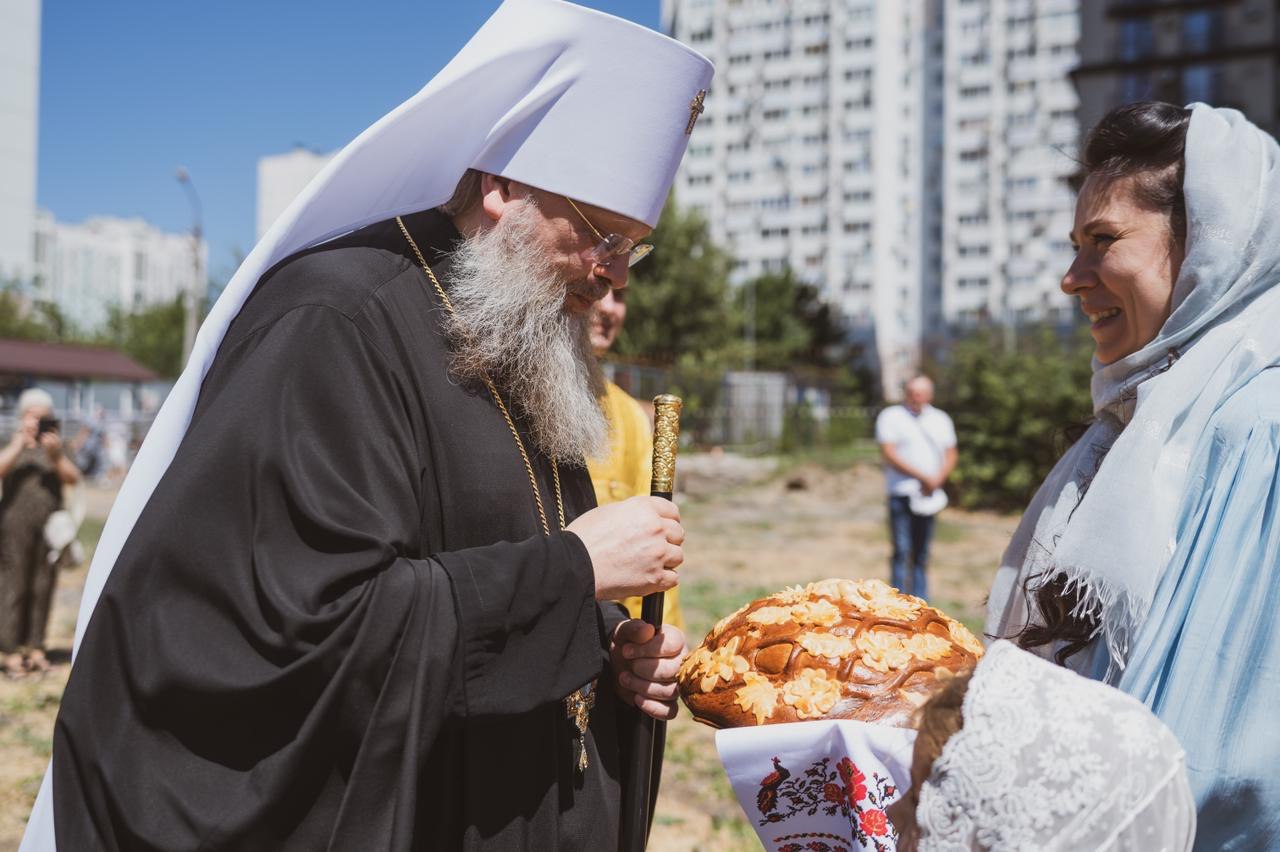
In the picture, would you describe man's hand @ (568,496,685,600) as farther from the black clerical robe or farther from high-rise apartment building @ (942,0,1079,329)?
high-rise apartment building @ (942,0,1079,329)

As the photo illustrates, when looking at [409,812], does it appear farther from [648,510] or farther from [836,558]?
[836,558]

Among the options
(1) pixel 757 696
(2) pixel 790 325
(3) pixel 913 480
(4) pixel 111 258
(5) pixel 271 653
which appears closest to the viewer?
(5) pixel 271 653

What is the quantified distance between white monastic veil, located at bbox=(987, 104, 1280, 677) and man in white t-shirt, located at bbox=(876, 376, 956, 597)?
6686 millimetres

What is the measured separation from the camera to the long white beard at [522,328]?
2139mm

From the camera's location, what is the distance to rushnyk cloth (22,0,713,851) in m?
1.95

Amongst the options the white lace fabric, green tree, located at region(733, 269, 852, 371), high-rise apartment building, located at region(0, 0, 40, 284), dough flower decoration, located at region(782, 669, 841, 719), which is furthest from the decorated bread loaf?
high-rise apartment building, located at region(0, 0, 40, 284)

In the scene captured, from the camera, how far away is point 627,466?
13.4ft

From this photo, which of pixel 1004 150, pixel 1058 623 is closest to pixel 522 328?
pixel 1058 623

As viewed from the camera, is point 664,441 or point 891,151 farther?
point 891,151

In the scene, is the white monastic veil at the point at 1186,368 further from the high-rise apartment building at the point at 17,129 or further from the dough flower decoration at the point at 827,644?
the high-rise apartment building at the point at 17,129

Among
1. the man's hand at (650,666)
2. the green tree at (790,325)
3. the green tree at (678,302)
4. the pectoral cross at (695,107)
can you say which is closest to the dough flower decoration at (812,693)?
the man's hand at (650,666)

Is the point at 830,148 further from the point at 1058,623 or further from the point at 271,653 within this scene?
the point at 271,653

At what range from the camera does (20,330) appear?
136 feet

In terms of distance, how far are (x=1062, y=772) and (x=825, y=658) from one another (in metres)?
0.67
